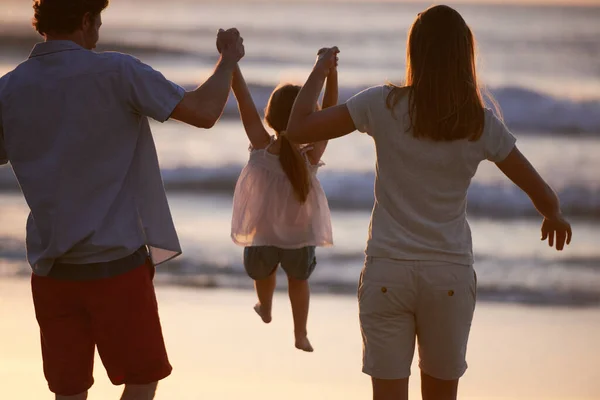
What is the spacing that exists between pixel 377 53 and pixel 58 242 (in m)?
15.2

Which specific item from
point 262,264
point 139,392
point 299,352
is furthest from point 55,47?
point 299,352

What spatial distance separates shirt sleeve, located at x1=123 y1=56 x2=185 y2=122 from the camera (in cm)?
342

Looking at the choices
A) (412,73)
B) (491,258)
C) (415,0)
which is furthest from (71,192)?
(415,0)

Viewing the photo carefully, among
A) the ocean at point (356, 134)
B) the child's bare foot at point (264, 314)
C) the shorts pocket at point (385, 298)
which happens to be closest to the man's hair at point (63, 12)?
the shorts pocket at point (385, 298)

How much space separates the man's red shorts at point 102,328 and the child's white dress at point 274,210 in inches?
75.1

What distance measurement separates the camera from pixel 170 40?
18.9 meters

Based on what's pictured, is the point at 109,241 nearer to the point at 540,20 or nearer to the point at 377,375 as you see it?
the point at 377,375

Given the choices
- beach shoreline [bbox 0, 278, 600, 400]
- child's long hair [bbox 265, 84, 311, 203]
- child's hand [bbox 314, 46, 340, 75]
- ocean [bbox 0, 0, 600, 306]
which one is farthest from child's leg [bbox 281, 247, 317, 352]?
child's hand [bbox 314, 46, 340, 75]

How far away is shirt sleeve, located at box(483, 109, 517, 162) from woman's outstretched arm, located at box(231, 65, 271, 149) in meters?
1.33

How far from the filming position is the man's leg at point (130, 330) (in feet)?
11.7

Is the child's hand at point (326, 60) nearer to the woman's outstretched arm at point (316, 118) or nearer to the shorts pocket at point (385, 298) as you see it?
the woman's outstretched arm at point (316, 118)

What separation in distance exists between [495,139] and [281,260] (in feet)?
7.76

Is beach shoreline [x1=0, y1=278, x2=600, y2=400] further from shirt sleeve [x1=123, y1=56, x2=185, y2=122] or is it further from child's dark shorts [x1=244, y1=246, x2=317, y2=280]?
shirt sleeve [x1=123, y1=56, x2=185, y2=122]

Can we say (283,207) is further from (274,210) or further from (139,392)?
(139,392)
